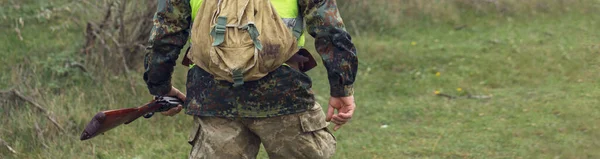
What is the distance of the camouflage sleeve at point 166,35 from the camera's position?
3.24 m

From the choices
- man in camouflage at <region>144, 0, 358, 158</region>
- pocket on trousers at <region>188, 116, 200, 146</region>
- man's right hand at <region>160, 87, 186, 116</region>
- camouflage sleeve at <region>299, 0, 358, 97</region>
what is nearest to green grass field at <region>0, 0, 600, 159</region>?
man's right hand at <region>160, 87, 186, 116</region>

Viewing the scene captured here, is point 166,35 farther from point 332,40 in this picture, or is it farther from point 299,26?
point 332,40

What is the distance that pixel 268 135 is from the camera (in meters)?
3.33

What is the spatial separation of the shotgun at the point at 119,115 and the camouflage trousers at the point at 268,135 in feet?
0.87

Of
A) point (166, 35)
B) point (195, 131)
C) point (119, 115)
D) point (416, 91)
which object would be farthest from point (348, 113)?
point (416, 91)

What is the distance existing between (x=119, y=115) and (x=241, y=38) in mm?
763

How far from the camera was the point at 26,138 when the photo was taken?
5.63m

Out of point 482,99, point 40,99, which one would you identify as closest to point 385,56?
point 482,99

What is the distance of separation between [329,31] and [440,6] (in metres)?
7.76

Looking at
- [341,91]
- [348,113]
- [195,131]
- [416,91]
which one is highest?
[341,91]

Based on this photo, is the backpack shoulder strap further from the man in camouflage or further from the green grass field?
the green grass field

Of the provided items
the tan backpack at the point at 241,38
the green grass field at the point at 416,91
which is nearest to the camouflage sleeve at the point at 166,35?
the tan backpack at the point at 241,38

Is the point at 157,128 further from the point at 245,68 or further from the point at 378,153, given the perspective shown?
the point at 245,68

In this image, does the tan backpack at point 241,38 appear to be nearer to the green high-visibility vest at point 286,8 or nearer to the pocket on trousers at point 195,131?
the green high-visibility vest at point 286,8
